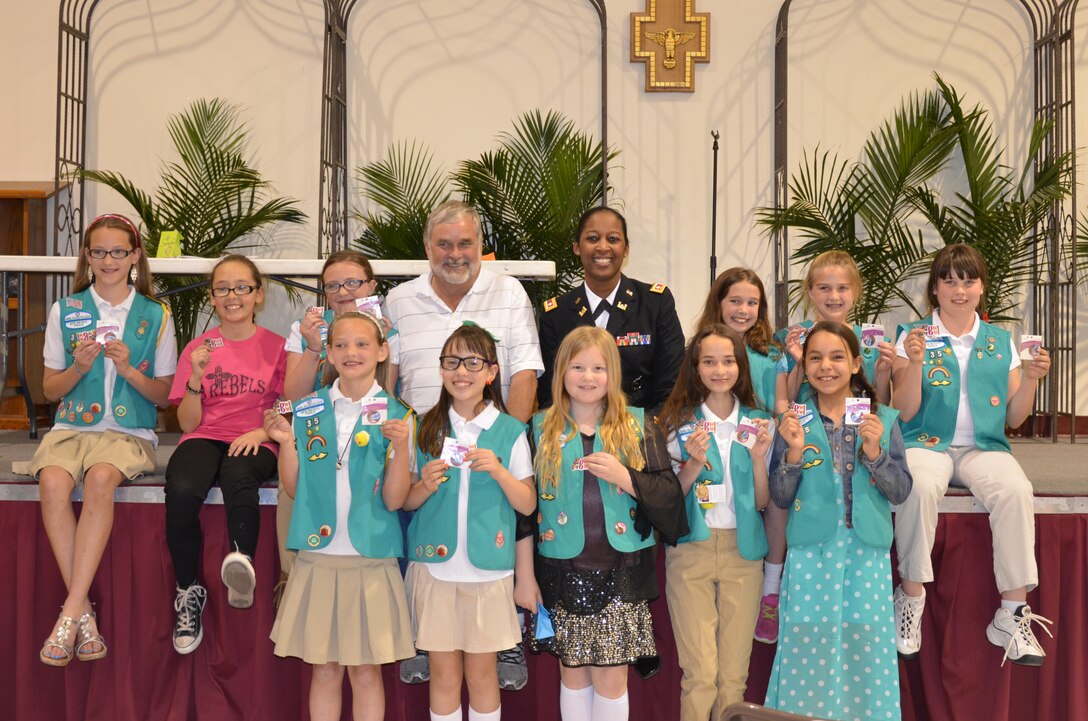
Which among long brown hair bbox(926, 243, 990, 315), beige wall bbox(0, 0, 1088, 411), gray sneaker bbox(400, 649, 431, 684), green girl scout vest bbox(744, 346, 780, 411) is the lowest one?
gray sneaker bbox(400, 649, 431, 684)

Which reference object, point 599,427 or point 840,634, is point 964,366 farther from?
point 599,427

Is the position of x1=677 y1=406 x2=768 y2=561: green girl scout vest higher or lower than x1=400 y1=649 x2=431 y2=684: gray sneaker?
higher

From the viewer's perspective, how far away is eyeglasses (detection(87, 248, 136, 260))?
12.7ft

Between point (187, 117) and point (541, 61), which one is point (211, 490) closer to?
point (187, 117)

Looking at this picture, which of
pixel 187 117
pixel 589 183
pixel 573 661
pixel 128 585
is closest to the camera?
pixel 573 661

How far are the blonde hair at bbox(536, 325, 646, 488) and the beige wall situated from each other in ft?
14.3

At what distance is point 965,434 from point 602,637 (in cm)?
164

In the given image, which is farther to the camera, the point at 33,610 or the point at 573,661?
the point at 33,610

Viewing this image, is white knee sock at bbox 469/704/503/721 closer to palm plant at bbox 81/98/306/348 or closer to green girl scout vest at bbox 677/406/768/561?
green girl scout vest at bbox 677/406/768/561

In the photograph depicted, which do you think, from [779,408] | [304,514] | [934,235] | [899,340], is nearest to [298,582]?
[304,514]

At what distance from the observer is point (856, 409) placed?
314 cm

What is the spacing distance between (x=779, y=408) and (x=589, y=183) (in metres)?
2.99

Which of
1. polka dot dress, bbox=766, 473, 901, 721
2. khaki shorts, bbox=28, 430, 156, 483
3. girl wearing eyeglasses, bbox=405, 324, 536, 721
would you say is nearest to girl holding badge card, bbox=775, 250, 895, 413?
polka dot dress, bbox=766, 473, 901, 721

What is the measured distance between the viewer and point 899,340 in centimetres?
381
